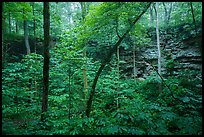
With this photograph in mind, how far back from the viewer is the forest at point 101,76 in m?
3.55

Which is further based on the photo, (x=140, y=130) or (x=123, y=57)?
(x=123, y=57)

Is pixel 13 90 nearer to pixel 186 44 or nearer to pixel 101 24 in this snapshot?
pixel 101 24

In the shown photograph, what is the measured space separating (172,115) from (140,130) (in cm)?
74

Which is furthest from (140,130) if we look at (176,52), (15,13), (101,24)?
(176,52)

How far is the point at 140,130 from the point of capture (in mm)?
3137

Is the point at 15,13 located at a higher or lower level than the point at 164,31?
lower

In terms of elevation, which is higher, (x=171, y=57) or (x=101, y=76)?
(x=171, y=57)

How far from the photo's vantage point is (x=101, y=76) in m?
11.4

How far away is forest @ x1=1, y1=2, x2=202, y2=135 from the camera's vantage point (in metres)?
3.55

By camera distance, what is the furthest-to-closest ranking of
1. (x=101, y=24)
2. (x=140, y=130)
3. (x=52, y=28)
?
(x=52, y=28), (x=101, y=24), (x=140, y=130)

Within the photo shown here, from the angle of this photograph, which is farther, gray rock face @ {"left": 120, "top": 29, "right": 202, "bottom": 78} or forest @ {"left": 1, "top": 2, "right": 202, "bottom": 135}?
gray rock face @ {"left": 120, "top": 29, "right": 202, "bottom": 78}

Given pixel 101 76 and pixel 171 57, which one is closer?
pixel 101 76

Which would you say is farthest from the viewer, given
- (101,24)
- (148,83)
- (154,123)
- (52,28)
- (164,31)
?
(52,28)

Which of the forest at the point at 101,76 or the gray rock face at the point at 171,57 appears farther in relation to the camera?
the gray rock face at the point at 171,57
